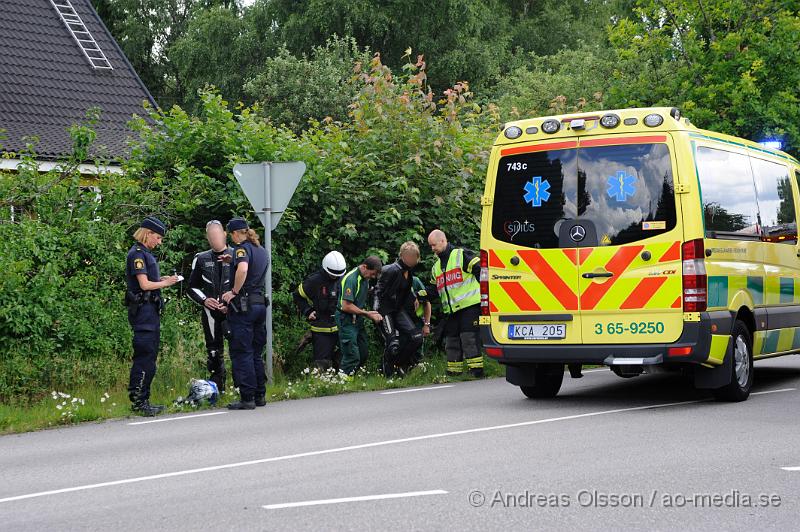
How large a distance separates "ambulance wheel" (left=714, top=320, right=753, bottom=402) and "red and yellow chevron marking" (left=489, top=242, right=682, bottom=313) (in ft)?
3.51

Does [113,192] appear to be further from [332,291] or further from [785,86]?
[785,86]

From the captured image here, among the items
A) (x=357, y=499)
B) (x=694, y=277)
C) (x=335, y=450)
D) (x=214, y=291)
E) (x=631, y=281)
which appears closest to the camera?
(x=357, y=499)

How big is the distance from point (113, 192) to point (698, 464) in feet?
Result: 27.2

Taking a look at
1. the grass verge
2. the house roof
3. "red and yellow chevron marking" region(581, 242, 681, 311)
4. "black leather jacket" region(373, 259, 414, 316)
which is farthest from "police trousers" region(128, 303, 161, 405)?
the house roof

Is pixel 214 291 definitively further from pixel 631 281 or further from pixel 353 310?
pixel 631 281

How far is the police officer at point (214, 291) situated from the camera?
12047mm

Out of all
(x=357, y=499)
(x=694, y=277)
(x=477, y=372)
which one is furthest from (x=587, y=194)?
(x=357, y=499)

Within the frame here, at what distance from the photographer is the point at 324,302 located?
14.1 m

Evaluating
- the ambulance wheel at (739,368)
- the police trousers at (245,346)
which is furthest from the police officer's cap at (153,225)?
the ambulance wheel at (739,368)

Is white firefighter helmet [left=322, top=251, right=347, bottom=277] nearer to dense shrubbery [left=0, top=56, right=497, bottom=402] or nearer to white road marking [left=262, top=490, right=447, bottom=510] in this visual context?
dense shrubbery [left=0, top=56, right=497, bottom=402]

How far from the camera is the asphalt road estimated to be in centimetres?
622

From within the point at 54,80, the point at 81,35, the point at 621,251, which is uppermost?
the point at 81,35

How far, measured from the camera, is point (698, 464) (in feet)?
25.1

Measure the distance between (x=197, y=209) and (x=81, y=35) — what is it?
13.7 meters
